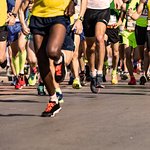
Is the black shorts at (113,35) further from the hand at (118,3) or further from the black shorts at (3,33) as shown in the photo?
the black shorts at (3,33)

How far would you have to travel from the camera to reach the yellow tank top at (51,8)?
23.6 ft

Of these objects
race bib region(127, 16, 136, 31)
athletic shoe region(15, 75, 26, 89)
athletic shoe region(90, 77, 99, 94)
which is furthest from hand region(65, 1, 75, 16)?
race bib region(127, 16, 136, 31)

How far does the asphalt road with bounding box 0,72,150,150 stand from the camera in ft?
17.3

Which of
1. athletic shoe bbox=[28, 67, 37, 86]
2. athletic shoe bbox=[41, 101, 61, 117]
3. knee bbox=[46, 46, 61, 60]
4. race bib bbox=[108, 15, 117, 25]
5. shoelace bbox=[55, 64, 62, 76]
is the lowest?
athletic shoe bbox=[28, 67, 37, 86]

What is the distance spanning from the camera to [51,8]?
23.7 feet

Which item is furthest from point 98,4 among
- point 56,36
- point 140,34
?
point 56,36

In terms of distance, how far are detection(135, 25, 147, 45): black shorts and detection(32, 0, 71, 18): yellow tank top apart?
560cm

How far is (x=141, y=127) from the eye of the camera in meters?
6.08

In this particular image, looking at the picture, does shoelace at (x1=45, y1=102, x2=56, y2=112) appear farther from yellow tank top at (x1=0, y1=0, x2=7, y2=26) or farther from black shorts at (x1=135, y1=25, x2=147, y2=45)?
black shorts at (x1=135, y1=25, x2=147, y2=45)

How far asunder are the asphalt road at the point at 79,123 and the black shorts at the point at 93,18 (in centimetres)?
116

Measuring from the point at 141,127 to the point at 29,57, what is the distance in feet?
18.7

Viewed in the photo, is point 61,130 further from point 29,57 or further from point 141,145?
point 29,57

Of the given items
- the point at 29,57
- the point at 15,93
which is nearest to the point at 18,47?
the point at 29,57

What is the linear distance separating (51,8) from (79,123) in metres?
1.46
